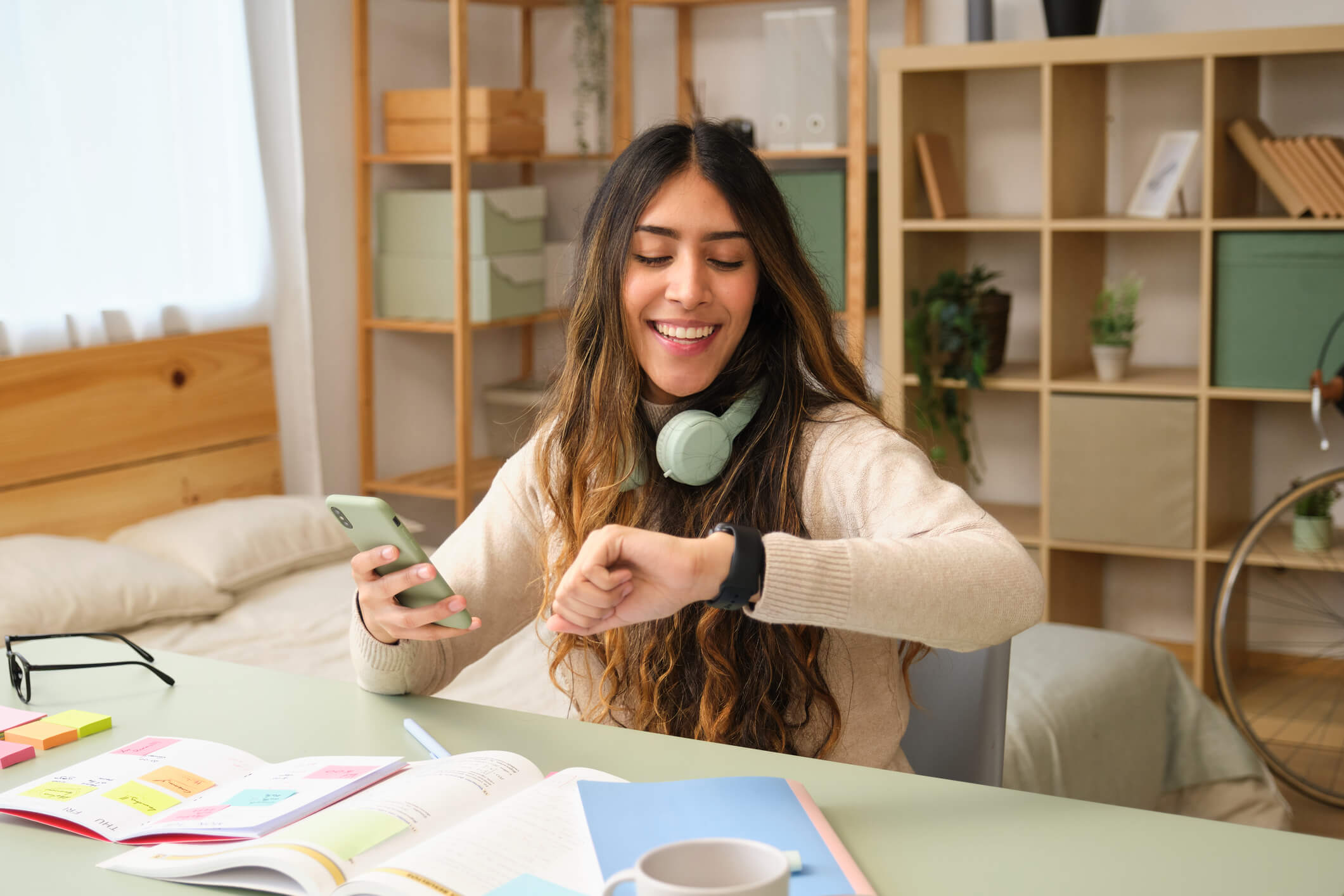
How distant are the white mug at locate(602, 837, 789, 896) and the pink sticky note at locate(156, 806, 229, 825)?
427 mm

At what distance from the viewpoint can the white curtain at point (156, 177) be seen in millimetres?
2633

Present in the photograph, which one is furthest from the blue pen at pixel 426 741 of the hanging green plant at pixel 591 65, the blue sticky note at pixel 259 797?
the hanging green plant at pixel 591 65

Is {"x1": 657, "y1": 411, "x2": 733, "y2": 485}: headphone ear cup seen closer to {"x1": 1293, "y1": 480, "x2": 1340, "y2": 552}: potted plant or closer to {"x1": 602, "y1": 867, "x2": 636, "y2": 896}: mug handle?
{"x1": 602, "y1": 867, "x2": 636, "y2": 896}: mug handle

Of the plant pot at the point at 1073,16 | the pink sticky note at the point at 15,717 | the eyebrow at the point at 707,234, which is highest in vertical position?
the plant pot at the point at 1073,16

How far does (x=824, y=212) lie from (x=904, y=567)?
241cm

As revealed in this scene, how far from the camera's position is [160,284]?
9.66 ft

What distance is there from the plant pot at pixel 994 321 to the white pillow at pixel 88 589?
1872 mm

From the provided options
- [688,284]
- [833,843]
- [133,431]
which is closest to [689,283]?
[688,284]

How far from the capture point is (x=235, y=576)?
2559 millimetres

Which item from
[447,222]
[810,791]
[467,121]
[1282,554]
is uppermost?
[467,121]

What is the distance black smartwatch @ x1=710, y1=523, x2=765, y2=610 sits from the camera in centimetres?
104

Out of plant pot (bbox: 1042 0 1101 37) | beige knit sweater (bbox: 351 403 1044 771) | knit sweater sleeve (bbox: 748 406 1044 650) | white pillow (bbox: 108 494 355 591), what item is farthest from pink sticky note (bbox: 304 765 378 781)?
plant pot (bbox: 1042 0 1101 37)

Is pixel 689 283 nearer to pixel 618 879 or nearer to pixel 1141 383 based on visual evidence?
→ pixel 618 879

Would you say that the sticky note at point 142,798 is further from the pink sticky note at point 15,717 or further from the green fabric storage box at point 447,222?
the green fabric storage box at point 447,222
